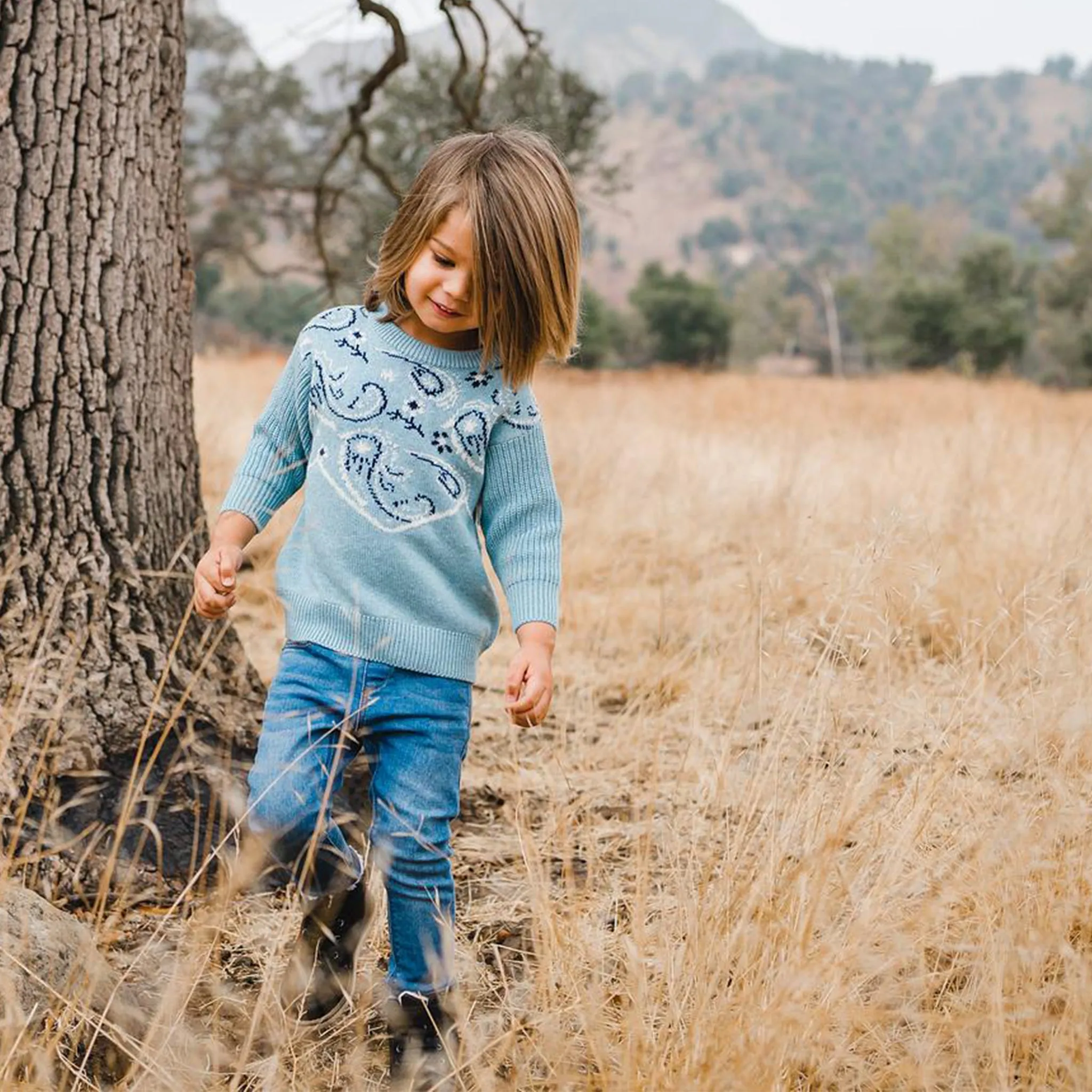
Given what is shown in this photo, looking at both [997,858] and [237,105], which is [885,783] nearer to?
[997,858]

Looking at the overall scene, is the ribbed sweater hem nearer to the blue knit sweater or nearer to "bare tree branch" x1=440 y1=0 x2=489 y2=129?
the blue knit sweater

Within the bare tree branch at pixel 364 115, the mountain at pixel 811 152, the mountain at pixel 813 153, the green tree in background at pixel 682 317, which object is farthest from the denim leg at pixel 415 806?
the mountain at pixel 813 153

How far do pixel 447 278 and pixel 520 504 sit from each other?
388mm

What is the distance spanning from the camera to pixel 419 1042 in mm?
1753

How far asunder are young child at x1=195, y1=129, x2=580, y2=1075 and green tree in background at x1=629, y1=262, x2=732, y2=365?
29291mm

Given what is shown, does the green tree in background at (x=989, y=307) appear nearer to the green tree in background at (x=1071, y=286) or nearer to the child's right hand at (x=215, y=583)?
the green tree in background at (x=1071, y=286)

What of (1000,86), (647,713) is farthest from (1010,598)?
(1000,86)

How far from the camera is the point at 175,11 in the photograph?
8.14ft

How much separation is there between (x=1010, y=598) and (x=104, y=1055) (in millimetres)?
2608

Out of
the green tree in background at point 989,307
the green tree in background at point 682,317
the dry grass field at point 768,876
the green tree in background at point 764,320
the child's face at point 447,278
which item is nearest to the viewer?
the dry grass field at point 768,876

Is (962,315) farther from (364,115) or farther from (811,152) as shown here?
(811,152)

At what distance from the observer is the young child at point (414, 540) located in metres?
1.76

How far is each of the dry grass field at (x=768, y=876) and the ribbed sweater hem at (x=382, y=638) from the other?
317mm

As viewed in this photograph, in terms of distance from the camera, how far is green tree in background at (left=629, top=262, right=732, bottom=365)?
30891mm
